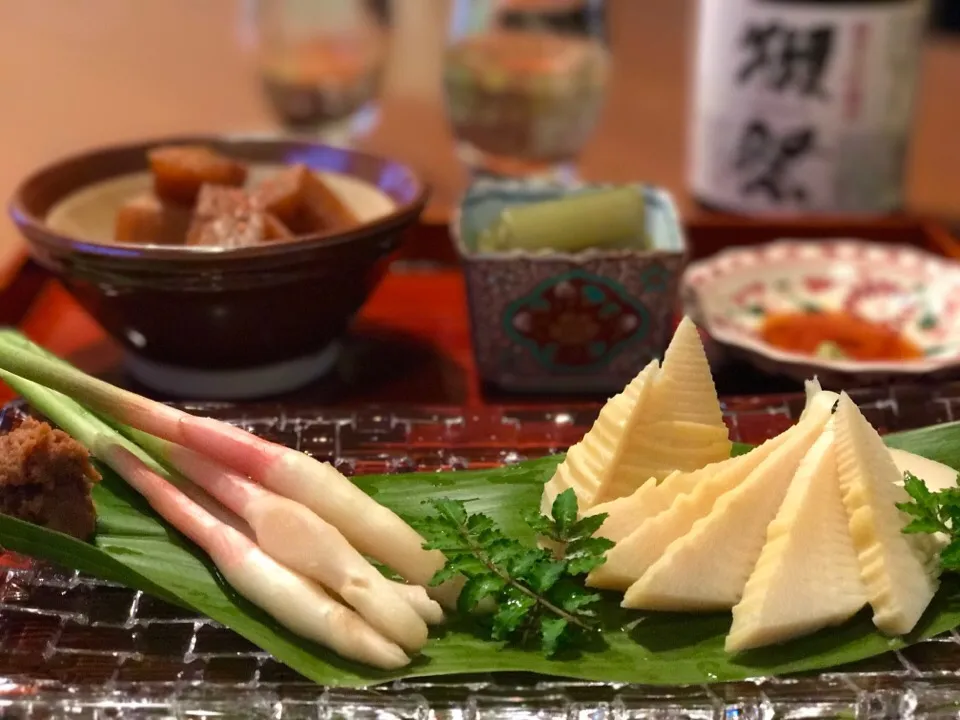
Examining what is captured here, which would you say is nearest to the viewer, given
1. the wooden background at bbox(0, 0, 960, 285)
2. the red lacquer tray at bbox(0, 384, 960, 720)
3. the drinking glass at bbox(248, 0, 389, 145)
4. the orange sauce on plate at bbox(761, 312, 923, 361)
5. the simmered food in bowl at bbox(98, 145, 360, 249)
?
the red lacquer tray at bbox(0, 384, 960, 720)

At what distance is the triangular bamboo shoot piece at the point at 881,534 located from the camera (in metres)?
1.01

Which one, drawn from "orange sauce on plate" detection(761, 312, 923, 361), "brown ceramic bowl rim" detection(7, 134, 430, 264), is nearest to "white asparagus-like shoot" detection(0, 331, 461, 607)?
"brown ceramic bowl rim" detection(7, 134, 430, 264)

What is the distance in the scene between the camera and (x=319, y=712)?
91 centimetres

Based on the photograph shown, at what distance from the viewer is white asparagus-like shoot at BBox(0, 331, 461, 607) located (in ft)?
3.45

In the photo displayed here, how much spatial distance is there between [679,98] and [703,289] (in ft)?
6.12

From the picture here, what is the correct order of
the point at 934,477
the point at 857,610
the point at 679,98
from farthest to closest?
1. the point at 679,98
2. the point at 934,477
3. the point at 857,610

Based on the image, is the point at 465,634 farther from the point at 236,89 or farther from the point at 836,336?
the point at 236,89

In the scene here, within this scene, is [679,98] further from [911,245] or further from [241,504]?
[241,504]

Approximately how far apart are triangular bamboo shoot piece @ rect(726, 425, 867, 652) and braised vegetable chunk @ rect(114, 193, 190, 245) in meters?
0.99

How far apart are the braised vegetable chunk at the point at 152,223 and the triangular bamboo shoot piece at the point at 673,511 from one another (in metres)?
0.85

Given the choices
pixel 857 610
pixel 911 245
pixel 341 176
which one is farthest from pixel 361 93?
pixel 857 610

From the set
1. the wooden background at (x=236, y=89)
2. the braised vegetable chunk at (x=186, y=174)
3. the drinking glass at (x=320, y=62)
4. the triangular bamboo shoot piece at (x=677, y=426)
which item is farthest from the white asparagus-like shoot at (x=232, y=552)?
the drinking glass at (x=320, y=62)

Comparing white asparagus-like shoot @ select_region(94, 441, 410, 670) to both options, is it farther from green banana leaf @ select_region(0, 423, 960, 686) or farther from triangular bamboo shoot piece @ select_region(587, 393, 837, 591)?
triangular bamboo shoot piece @ select_region(587, 393, 837, 591)

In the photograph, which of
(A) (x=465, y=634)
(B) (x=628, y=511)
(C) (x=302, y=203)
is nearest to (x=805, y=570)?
(B) (x=628, y=511)
